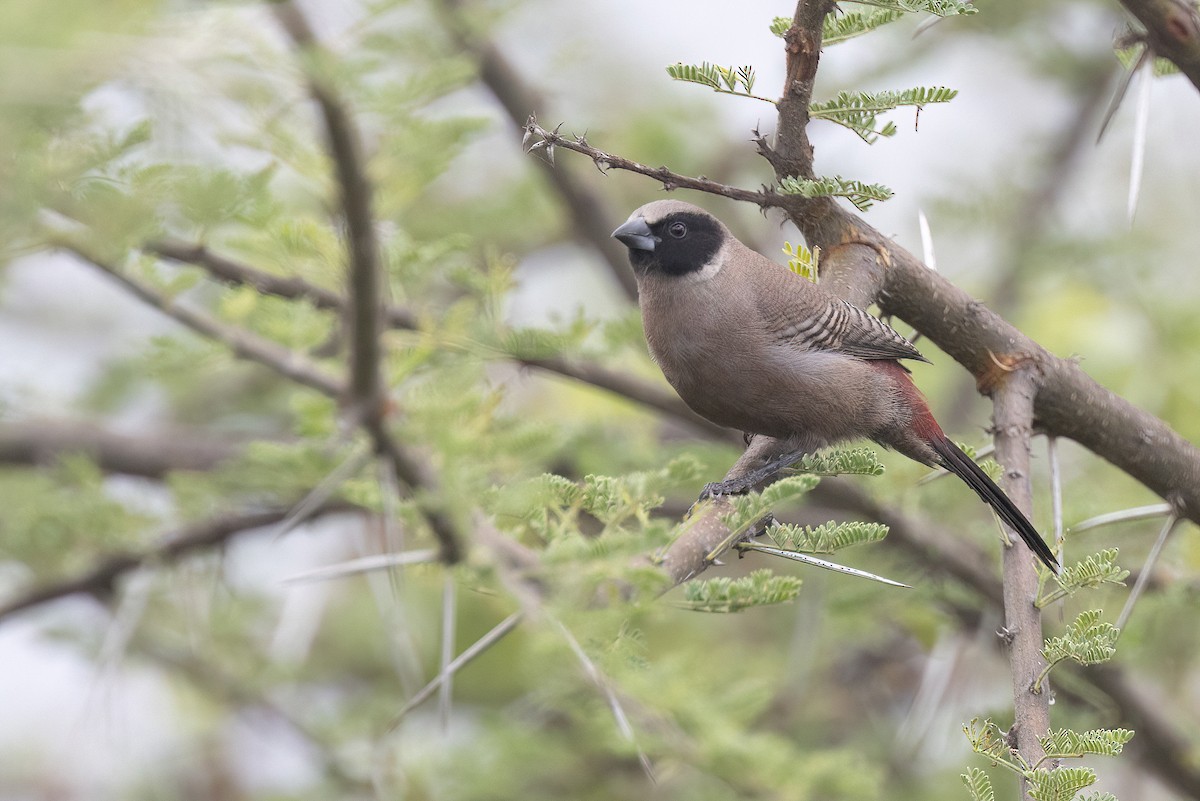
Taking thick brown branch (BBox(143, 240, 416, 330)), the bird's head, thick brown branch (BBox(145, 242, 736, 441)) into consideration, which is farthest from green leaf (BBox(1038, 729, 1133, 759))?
thick brown branch (BBox(143, 240, 416, 330))

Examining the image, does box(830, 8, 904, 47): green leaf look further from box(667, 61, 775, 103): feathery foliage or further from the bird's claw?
the bird's claw

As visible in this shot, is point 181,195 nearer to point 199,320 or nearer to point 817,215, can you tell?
point 199,320

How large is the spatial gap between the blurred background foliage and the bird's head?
429 millimetres

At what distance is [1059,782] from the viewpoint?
7.18 ft

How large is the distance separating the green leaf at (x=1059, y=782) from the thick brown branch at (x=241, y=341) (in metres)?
2.59

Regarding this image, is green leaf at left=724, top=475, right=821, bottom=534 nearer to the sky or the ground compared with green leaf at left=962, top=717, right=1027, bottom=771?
nearer to the sky

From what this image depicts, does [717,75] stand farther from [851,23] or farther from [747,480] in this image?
[747,480]

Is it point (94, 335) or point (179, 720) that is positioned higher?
point (94, 335)

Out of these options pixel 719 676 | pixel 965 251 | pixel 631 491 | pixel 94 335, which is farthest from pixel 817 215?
pixel 94 335

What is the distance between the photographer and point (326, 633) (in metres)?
7.94

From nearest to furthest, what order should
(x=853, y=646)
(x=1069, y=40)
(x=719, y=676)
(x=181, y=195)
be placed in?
1. (x=181, y=195)
2. (x=719, y=676)
3. (x=853, y=646)
4. (x=1069, y=40)

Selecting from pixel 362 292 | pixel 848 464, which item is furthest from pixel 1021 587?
pixel 362 292

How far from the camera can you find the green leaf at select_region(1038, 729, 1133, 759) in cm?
226

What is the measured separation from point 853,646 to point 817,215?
441 cm
